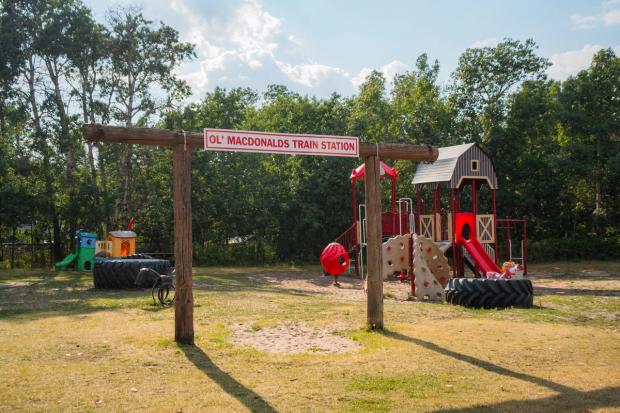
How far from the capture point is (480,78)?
3441cm

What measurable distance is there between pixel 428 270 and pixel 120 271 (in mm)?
8564

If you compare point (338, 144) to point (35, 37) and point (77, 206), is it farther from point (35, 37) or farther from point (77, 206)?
point (35, 37)

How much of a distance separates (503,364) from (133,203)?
27495 mm

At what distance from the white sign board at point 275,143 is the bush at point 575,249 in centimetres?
2567

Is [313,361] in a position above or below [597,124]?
below

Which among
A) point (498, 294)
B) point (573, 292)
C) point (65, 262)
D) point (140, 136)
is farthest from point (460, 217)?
point (65, 262)

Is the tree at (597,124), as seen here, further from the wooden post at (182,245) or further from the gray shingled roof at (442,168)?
the wooden post at (182,245)

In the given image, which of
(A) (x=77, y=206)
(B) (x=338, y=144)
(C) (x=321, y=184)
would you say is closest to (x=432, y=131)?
(C) (x=321, y=184)

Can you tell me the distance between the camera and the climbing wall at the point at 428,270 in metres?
14.6

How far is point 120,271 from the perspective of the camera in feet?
54.9

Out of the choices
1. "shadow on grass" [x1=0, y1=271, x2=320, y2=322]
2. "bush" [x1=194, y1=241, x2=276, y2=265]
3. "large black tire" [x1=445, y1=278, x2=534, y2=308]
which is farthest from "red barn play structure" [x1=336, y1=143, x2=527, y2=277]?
"bush" [x1=194, y1=241, x2=276, y2=265]

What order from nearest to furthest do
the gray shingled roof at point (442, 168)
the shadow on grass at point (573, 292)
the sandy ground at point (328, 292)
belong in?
the sandy ground at point (328, 292)
the shadow on grass at point (573, 292)
the gray shingled roof at point (442, 168)

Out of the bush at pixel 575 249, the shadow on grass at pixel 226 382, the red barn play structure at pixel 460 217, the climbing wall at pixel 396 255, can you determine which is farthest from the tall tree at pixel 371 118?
the shadow on grass at pixel 226 382

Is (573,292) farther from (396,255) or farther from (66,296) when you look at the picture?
(66,296)
